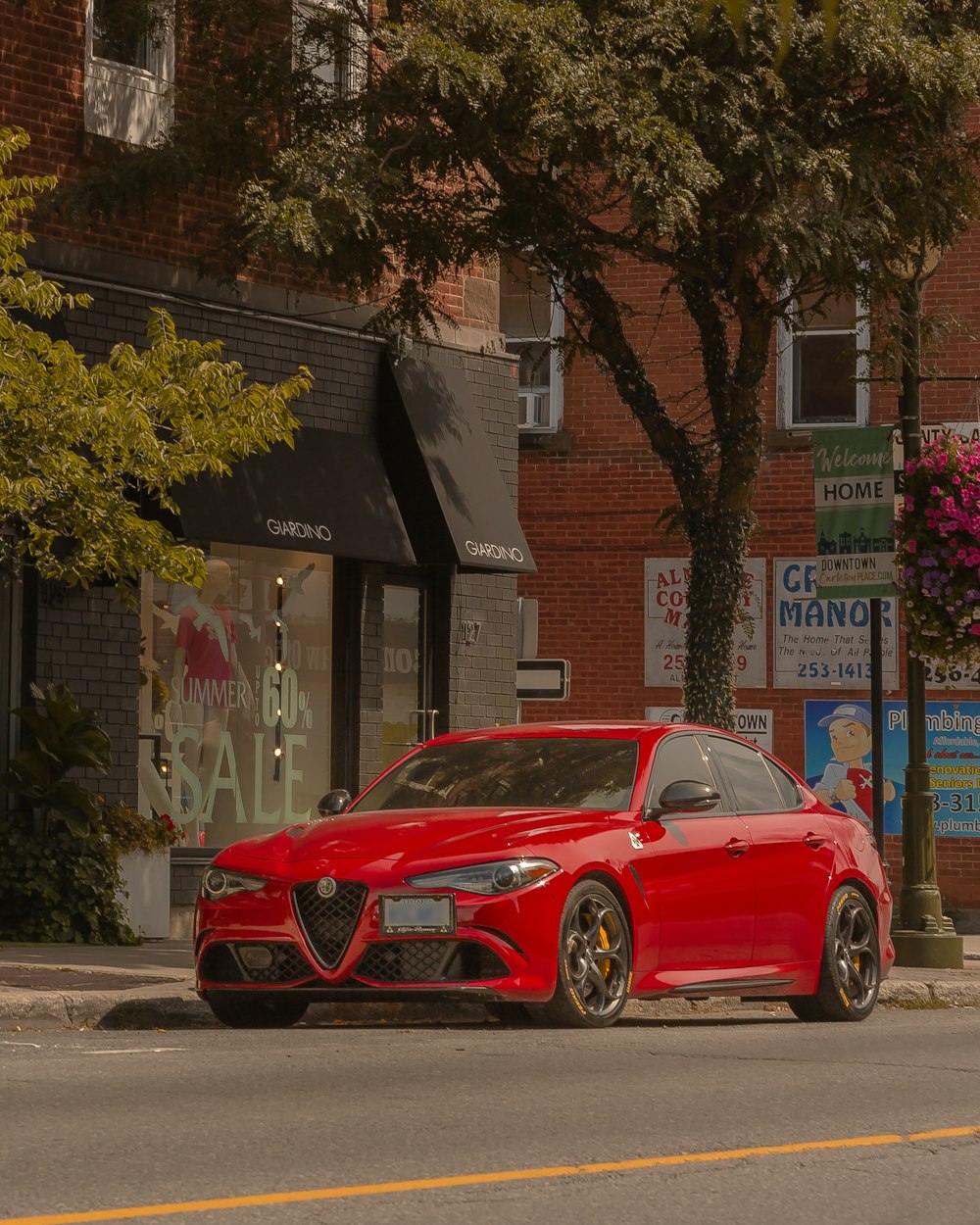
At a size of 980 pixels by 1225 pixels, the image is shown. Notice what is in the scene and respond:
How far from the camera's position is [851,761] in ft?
77.6

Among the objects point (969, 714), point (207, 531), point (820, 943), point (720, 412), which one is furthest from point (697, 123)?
point (969, 714)

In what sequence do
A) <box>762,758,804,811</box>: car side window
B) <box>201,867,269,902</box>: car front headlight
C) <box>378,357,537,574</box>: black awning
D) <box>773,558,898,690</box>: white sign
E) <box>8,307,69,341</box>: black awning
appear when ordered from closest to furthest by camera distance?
<box>201,867,269,902</box>: car front headlight → <box>762,758,804,811</box>: car side window → <box>8,307,69,341</box>: black awning → <box>378,357,537,574</box>: black awning → <box>773,558,898,690</box>: white sign

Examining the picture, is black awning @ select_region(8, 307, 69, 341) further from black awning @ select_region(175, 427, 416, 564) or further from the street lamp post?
the street lamp post

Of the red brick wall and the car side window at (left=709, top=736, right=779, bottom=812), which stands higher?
the red brick wall

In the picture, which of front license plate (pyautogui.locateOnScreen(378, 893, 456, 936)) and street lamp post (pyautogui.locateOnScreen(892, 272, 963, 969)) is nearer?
front license plate (pyautogui.locateOnScreen(378, 893, 456, 936))

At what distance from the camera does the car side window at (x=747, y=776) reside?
11.2 metres

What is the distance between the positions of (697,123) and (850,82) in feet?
5.77

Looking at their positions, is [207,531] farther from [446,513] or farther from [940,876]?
[940,876]

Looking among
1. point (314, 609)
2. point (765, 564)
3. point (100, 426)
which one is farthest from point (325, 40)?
point (765, 564)

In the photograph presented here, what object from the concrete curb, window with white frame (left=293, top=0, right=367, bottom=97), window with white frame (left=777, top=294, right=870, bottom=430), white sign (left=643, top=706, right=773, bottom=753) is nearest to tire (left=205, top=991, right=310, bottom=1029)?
the concrete curb

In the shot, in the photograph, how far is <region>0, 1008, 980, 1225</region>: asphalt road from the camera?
18.0 feet

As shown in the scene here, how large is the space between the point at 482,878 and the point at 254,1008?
1507mm

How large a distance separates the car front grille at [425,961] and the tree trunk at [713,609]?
6.27 metres

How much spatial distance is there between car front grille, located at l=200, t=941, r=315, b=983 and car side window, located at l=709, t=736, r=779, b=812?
2.72 meters
